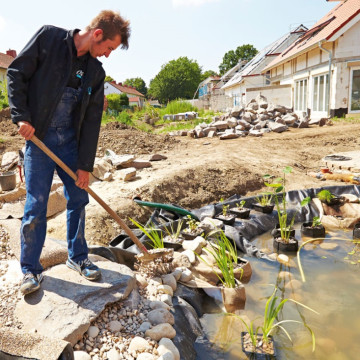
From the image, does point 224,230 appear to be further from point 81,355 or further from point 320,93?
point 320,93

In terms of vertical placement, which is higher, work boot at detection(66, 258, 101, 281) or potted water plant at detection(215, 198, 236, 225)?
work boot at detection(66, 258, 101, 281)

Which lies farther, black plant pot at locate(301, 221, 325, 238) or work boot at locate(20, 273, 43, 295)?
black plant pot at locate(301, 221, 325, 238)

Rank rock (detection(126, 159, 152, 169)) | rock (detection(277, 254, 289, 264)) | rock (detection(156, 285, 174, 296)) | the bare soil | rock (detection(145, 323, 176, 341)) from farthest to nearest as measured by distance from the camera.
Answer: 1. rock (detection(126, 159, 152, 169))
2. the bare soil
3. rock (detection(277, 254, 289, 264))
4. rock (detection(156, 285, 174, 296))
5. rock (detection(145, 323, 176, 341))

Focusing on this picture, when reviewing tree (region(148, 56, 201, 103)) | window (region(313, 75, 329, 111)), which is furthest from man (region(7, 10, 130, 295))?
tree (region(148, 56, 201, 103))

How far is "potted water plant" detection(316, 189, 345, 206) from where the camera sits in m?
5.00

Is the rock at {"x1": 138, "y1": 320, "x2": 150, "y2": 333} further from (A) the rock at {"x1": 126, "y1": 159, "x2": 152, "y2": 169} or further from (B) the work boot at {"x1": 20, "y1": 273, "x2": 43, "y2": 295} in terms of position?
(A) the rock at {"x1": 126, "y1": 159, "x2": 152, "y2": 169}

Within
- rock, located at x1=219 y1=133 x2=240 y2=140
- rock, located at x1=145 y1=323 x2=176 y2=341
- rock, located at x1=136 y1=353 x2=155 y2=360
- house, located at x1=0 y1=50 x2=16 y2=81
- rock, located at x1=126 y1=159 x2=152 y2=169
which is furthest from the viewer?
house, located at x1=0 y1=50 x2=16 y2=81

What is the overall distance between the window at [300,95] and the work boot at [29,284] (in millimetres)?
15237

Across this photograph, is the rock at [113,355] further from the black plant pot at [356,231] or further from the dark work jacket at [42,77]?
the black plant pot at [356,231]

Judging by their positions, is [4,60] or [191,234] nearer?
[191,234]

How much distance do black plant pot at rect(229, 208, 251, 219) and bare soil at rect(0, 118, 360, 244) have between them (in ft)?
2.72

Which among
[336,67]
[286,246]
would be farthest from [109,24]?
[336,67]

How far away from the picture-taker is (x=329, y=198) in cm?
501

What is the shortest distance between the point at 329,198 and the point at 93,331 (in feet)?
13.4
